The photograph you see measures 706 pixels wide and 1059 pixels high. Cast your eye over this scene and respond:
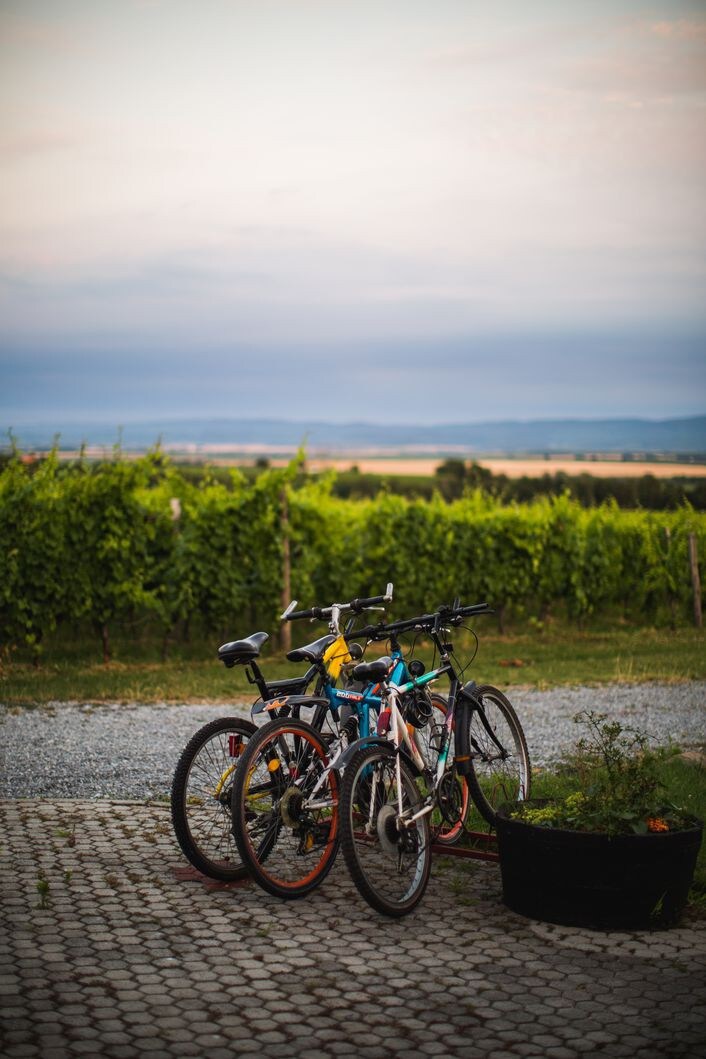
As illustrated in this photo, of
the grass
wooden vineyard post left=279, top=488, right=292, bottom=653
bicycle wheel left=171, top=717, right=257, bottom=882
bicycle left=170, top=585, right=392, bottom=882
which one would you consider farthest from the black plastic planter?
wooden vineyard post left=279, top=488, right=292, bottom=653

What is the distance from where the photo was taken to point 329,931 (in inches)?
199

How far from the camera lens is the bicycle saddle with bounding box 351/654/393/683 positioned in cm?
555

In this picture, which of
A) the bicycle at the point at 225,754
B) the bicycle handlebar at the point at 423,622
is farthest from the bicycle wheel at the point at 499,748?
the bicycle at the point at 225,754

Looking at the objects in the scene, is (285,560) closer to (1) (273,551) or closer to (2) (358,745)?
(1) (273,551)

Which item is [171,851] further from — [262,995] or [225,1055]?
[225,1055]

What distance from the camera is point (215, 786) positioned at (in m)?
5.72

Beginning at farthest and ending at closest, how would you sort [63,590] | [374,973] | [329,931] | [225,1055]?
[63,590] → [329,931] → [374,973] → [225,1055]

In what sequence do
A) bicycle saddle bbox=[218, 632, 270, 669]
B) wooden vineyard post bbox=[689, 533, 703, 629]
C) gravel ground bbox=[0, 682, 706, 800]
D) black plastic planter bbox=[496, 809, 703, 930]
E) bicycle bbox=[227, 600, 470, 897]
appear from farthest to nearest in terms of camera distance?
wooden vineyard post bbox=[689, 533, 703, 629] < gravel ground bbox=[0, 682, 706, 800] < bicycle saddle bbox=[218, 632, 270, 669] < bicycle bbox=[227, 600, 470, 897] < black plastic planter bbox=[496, 809, 703, 930]

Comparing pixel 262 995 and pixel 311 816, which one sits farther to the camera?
pixel 311 816

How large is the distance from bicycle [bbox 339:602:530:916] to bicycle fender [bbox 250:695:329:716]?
24 cm

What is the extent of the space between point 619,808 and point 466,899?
0.90 m

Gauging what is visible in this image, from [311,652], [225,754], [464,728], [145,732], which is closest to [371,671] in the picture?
[311,652]

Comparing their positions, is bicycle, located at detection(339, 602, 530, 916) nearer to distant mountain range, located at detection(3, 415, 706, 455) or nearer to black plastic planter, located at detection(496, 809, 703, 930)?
black plastic planter, located at detection(496, 809, 703, 930)

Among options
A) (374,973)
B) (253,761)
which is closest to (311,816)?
(253,761)
